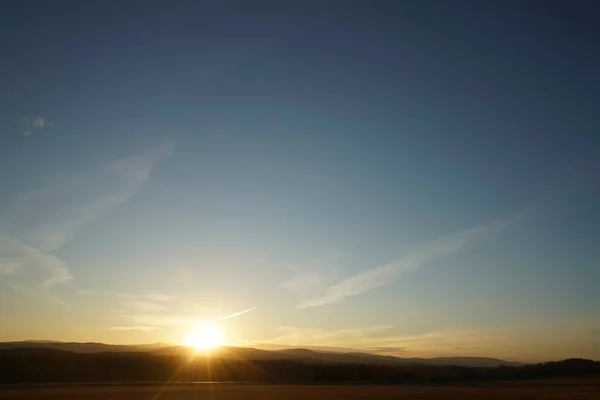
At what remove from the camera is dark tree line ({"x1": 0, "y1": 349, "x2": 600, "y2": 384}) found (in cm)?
6888

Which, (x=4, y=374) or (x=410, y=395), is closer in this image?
(x=410, y=395)

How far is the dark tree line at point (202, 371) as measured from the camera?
68875 mm

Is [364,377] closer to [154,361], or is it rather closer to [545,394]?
[154,361]

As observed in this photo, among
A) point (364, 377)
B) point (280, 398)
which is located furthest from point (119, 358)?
point (280, 398)

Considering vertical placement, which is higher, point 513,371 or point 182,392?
point 513,371

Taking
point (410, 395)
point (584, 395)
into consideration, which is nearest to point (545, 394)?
point (584, 395)

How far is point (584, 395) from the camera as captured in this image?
46938mm

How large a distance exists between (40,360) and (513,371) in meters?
72.9

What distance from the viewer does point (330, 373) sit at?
81.8 meters

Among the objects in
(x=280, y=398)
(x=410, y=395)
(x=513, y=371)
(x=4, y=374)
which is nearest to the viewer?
(x=280, y=398)

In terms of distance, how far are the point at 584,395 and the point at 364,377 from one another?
39.5m

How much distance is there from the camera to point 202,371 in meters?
76.9

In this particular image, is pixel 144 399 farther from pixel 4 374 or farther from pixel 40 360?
pixel 40 360

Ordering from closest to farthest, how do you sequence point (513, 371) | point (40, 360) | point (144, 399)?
point (144, 399) < point (40, 360) < point (513, 371)
